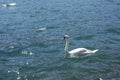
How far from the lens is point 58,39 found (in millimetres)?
22781

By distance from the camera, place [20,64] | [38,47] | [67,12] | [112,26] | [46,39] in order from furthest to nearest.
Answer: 1. [67,12]
2. [112,26]
3. [46,39]
4. [38,47]
5. [20,64]

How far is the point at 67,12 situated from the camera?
3088 centimetres

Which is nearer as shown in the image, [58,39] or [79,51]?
[79,51]

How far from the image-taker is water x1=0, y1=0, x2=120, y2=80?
17278mm

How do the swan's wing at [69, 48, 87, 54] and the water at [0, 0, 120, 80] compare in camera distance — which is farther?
the swan's wing at [69, 48, 87, 54]

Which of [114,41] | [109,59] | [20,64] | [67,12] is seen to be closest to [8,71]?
[20,64]

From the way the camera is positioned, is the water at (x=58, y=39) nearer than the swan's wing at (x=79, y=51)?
Yes

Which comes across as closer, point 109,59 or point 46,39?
point 109,59

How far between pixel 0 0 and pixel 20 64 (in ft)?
75.9

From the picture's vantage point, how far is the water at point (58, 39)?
17.3 meters

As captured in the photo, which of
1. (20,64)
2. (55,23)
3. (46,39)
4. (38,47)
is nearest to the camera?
(20,64)

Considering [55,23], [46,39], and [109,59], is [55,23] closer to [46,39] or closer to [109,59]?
[46,39]

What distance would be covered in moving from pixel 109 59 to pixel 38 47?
Answer: 4842 mm

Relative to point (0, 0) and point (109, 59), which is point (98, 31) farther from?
point (0, 0)
